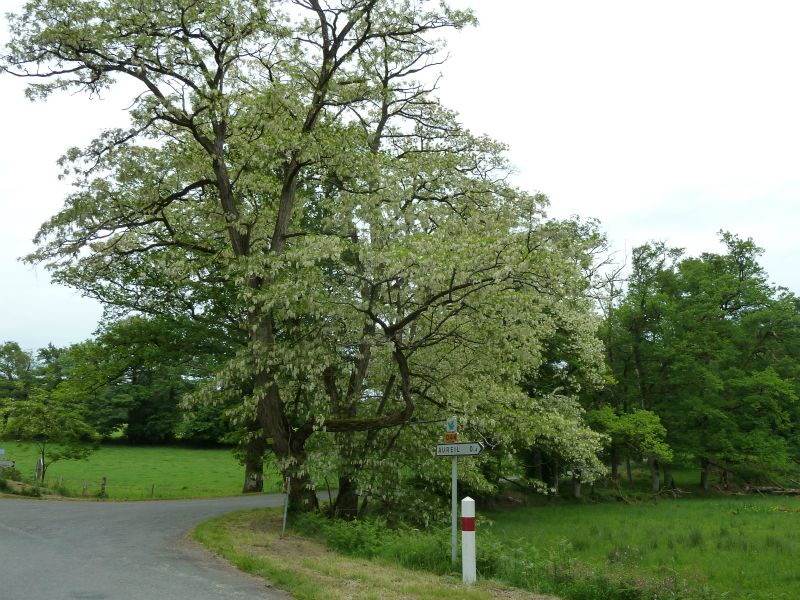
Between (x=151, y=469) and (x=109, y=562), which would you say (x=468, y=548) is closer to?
(x=109, y=562)

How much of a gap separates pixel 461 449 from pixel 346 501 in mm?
6543

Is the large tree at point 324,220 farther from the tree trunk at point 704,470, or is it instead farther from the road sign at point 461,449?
the tree trunk at point 704,470

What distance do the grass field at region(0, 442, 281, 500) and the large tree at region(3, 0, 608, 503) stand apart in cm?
1810

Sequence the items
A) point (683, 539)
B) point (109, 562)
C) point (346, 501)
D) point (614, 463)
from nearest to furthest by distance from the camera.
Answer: point (109, 562) < point (346, 501) < point (683, 539) < point (614, 463)

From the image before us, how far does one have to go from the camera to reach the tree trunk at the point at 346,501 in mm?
15039

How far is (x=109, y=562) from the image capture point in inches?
374

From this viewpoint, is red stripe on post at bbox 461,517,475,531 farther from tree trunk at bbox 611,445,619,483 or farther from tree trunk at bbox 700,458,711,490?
tree trunk at bbox 700,458,711,490

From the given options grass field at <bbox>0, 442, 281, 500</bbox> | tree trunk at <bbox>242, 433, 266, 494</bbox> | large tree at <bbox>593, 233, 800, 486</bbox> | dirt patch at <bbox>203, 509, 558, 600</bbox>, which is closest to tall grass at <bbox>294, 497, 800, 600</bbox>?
dirt patch at <bbox>203, 509, 558, 600</bbox>

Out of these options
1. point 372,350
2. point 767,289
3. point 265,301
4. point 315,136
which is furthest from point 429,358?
point 767,289

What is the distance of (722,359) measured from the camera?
35.3 meters

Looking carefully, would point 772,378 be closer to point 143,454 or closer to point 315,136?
point 315,136

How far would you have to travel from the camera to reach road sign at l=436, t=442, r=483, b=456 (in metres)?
9.39

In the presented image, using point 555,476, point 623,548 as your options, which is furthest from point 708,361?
point 623,548

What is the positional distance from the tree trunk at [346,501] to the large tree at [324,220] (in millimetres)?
341
